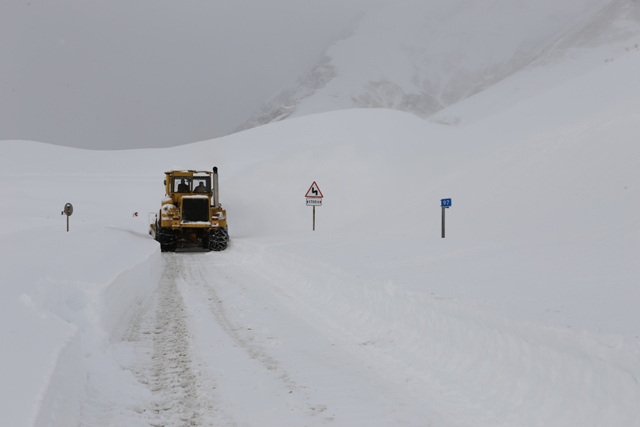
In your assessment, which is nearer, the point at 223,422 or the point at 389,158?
the point at 223,422

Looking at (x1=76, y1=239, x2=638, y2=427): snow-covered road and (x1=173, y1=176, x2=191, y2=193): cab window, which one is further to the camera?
(x1=173, y1=176, x2=191, y2=193): cab window

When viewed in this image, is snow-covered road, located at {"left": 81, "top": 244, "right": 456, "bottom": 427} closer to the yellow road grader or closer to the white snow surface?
the white snow surface

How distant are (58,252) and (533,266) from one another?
28.6ft

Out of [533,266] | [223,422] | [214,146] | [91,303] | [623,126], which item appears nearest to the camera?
[223,422]

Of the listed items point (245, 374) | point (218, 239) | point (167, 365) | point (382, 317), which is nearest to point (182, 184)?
point (218, 239)

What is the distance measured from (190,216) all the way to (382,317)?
15.1 meters

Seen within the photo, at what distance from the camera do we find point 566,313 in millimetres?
5527

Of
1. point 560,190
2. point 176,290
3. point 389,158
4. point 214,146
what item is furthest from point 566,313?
point 214,146

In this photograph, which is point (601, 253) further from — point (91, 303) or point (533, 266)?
point (91, 303)

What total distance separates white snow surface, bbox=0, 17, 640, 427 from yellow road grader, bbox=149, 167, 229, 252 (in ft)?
4.13

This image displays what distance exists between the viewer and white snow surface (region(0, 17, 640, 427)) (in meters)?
4.33

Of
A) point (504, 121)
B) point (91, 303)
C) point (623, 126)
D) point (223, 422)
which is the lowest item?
point (223, 422)

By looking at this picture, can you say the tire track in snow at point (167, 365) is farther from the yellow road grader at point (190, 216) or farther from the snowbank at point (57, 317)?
the yellow road grader at point (190, 216)

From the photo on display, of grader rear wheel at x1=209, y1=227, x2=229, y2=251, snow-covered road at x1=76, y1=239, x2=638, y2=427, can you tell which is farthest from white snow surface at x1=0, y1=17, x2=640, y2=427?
grader rear wheel at x1=209, y1=227, x2=229, y2=251
